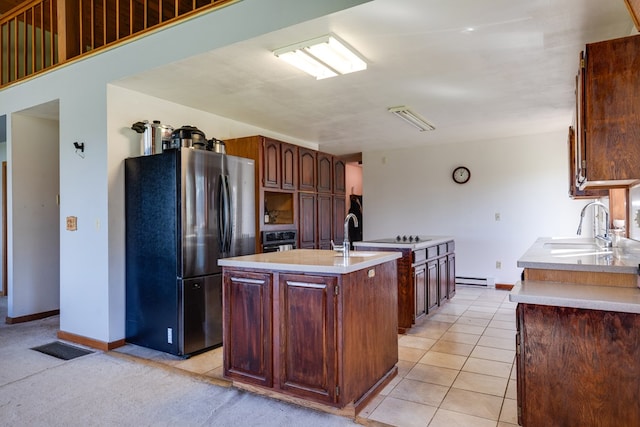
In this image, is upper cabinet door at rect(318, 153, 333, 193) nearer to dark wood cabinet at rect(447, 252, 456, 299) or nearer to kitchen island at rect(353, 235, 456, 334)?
kitchen island at rect(353, 235, 456, 334)

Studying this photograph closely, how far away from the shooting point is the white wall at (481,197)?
5680 mm

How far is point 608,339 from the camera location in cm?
170

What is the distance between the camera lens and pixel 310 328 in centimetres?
225

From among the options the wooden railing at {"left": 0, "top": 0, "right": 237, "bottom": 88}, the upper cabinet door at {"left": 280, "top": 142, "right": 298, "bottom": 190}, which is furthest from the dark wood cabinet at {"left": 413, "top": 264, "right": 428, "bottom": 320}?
the wooden railing at {"left": 0, "top": 0, "right": 237, "bottom": 88}

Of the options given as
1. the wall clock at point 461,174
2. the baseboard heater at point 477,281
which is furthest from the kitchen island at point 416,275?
the wall clock at point 461,174

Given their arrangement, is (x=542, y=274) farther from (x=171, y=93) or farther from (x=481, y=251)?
(x=481, y=251)

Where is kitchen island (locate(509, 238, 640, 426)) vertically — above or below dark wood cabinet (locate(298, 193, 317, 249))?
below

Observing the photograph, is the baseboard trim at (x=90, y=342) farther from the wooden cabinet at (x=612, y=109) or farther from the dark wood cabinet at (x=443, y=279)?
the wooden cabinet at (x=612, y=109)

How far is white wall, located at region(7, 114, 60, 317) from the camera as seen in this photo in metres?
4.34

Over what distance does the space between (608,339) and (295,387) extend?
159 centimetres

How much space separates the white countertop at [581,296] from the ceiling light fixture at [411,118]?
8.82 ft

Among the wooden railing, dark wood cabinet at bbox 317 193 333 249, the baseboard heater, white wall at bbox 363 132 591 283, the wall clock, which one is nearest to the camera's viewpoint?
the wooden railing

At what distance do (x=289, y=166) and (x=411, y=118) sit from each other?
1.54m

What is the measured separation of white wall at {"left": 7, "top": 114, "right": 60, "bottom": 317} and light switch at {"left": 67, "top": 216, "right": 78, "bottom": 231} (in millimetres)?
1143
